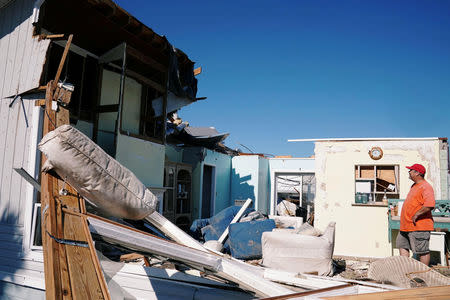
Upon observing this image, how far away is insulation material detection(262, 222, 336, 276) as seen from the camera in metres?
5.41

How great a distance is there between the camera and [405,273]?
306 cm

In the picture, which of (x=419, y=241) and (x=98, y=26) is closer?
(x=419, y=241)

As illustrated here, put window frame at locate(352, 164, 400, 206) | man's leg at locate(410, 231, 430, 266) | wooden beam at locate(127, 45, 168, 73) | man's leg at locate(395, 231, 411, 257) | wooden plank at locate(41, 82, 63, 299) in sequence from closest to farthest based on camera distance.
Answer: wooden plank at locate(41, 82, 63, 299)
man's leg at locate(410, 231, 430, 266)
man's leg at locate(395, 231, 411, 257)
wooden beam at locate(127, 45, 168, 73)
window frame at locate(352, 164, 400, 206)

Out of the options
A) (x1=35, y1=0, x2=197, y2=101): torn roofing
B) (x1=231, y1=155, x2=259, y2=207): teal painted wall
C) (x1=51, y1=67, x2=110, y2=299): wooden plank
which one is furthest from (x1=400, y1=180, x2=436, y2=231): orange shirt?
(x1=231, y1=155, x2=259, y2=207): teal painted wall

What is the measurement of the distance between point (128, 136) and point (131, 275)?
4.07m

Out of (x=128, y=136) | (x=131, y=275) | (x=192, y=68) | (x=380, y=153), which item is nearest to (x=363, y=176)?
(x=380, y=153)

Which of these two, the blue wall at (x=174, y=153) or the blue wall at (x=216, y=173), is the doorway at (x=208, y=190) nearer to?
the blue wall at (x=216, y=173)

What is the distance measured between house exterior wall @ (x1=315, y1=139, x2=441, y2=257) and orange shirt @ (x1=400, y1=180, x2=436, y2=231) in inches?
158

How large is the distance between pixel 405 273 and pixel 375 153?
6420mm

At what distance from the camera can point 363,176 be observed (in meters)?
9.21

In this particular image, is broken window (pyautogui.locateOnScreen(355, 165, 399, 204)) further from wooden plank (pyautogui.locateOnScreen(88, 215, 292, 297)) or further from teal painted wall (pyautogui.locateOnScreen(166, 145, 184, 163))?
wooden plank (pyautogui.locateOnScreen(88, 215, 292, 297))

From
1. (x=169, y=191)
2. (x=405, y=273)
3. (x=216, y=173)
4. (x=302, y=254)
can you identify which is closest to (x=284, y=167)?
→ (x=216, y=173)

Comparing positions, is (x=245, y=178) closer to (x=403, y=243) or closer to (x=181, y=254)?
(x=403, y=243)

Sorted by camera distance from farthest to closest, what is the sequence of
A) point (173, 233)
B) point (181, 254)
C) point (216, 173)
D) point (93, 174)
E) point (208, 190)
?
point (216, 173)
point (208, 190)
point (173, 233)
point (181, 254)
point (93, 174)
